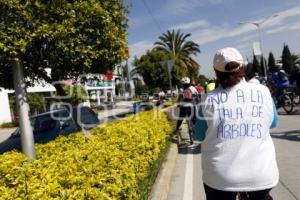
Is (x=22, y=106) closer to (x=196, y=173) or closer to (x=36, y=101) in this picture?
(x=196, y=173)

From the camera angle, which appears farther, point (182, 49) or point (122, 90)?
point (122, 90)

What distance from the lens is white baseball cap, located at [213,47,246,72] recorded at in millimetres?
3352

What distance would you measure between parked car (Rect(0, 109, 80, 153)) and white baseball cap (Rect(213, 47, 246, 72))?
30.3ft

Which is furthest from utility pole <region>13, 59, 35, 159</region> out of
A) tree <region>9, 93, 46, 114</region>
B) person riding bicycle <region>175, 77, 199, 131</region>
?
tree <region>9, 93, 46, 114</region>

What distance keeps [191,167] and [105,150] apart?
3621mm

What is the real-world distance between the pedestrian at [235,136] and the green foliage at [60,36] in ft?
15.1

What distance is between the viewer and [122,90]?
84.8 metres

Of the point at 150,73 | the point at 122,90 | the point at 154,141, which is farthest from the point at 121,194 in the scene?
the point at 122,90

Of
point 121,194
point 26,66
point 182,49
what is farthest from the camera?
point 182,49

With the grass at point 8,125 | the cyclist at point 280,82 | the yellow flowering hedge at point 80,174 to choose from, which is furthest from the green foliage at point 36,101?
the yellow flowering hedge at point 80,174

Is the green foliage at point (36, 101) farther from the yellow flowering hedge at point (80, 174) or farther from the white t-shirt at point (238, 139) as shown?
the white t-shirt at point (238, 139)

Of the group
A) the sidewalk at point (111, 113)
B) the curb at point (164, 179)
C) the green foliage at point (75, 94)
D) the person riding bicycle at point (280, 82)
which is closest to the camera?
the curb at point (164, 179)

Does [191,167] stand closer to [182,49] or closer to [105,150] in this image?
[105,150]

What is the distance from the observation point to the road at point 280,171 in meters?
6.99
